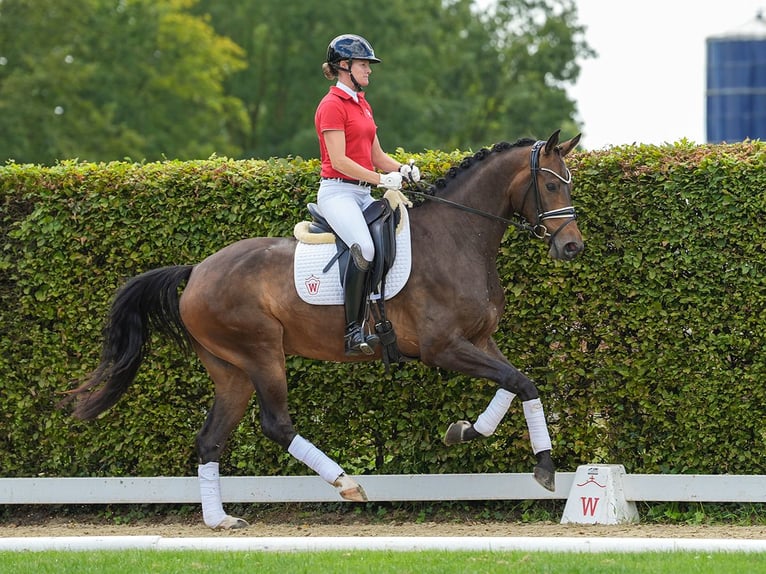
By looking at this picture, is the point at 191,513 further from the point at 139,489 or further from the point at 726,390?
the point at 726,390

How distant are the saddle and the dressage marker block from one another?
1.62 meters

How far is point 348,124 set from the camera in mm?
7723

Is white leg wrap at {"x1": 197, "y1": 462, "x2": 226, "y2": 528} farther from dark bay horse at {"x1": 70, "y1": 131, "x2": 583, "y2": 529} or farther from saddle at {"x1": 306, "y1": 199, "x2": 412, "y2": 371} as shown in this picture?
saddle at {"x1": 306, "y1": 199, "x2": 412, "y2": 371}

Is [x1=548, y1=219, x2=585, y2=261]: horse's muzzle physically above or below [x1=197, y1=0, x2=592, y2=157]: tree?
below

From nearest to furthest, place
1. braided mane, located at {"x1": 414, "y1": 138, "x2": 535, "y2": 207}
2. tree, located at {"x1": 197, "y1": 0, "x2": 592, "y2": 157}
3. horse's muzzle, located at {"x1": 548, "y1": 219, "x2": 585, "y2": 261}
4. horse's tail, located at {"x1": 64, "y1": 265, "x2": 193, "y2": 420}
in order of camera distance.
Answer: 1. horse's muzzle, located at {"x1": 548, "y1": 219, "x2": 585, "y2": 261}
2. braided mane, located at {"x1": 414, "y1": 138, "x2": 535, "y2": 207}
3. horse's tail, located at {"x1": 64, "y1": 265, "x2": 193, "y2": 420}
4. tree, located at {"x1": 197, "y1": 0, "x2": 592, "y2": 157}

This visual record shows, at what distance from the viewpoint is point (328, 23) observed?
136 ft

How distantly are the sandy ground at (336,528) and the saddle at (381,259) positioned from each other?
55.5 inches

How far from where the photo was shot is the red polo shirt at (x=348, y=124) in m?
7.60

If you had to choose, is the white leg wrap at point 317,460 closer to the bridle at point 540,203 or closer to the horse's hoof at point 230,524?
the horse's hoof at point 230,524

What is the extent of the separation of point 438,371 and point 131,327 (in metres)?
A: 2.35

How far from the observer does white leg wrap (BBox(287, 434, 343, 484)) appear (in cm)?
760

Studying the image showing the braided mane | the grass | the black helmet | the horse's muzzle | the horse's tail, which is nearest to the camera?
the grass

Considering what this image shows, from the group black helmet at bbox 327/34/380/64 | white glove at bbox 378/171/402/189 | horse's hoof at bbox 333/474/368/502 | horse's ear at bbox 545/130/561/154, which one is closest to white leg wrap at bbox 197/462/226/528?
horse's hoof at bbox 333/474/368/502

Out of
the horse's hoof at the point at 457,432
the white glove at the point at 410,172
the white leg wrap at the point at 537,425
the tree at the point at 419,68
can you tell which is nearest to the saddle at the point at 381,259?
the white glove at the point at 410,172
